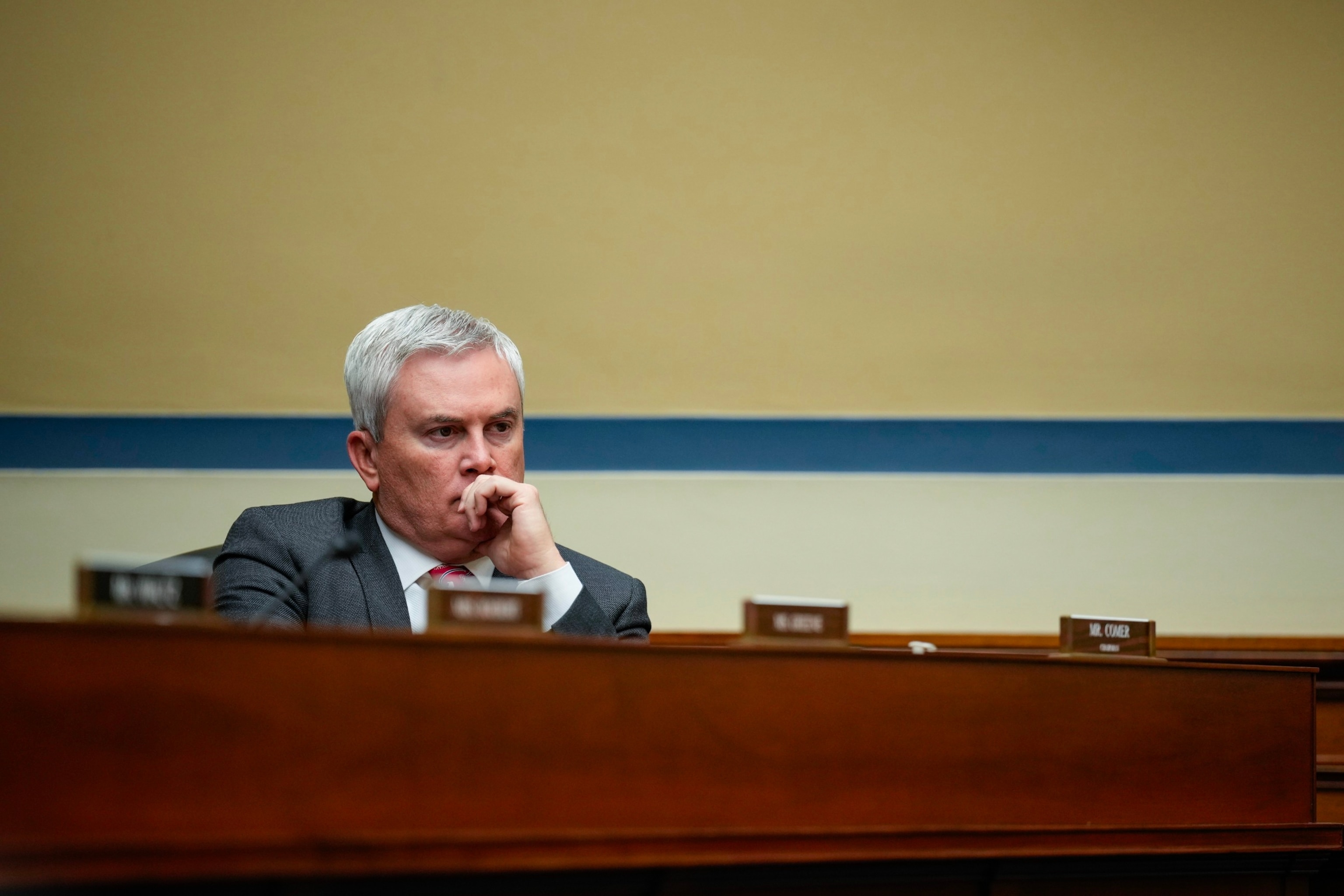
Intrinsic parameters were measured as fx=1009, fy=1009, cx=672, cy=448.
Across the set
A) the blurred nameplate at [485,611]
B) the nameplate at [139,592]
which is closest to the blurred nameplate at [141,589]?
the nameplate at [139,592]

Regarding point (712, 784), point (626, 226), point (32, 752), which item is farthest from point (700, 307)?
point (32, 752)

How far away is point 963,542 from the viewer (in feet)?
7.95

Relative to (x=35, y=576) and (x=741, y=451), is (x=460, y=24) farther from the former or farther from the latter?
(x=35, y=576)

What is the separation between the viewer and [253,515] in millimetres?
1679

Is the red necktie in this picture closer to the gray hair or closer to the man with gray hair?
the man with gray hair

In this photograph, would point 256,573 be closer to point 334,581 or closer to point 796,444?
point 334,581

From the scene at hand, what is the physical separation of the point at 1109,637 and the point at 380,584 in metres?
1.07

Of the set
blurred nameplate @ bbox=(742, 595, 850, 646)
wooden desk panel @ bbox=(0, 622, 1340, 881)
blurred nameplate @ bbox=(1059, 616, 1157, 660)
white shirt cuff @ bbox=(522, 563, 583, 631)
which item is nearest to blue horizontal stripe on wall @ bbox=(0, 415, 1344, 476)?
white shirt cuff @ bbox=(522, 563, 583, 631)

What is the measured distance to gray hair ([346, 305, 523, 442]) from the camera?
1.70 m

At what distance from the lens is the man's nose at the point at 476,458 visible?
65.9 inches

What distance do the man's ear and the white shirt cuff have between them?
15.6 inches

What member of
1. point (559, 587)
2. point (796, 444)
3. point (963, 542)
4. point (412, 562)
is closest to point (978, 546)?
point (963, 542)

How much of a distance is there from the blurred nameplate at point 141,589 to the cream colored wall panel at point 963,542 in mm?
1410

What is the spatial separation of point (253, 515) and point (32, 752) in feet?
3.00
